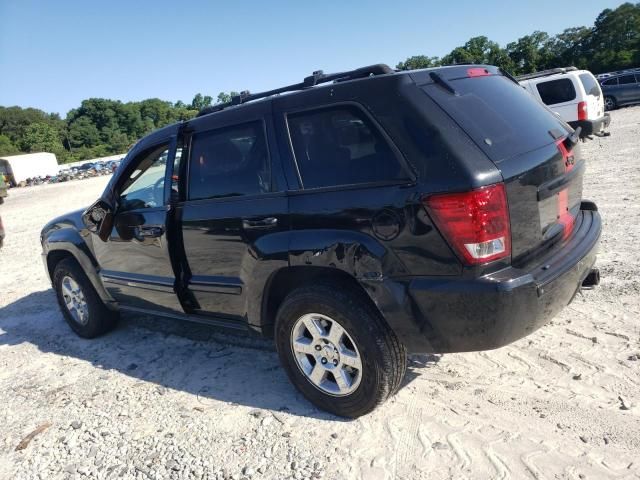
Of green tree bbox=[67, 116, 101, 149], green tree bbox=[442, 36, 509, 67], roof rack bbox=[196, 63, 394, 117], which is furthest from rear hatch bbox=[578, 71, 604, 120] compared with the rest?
green tree bbox=[67, 116, 101, 149]

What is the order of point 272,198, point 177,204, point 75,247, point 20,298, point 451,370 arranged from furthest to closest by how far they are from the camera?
1. point 20,298
2. point 75,247
3. point 177,204
4. point 451,370
5. point 272,198

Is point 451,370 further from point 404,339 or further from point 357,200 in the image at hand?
point 357,200

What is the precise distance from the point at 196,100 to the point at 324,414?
165433 millimetres

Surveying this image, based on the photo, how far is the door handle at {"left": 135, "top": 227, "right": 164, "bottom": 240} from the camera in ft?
12.1

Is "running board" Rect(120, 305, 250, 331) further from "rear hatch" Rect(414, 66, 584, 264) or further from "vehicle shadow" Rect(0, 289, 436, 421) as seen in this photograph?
"rear hatch" Rect(414, 66, 584, 264)

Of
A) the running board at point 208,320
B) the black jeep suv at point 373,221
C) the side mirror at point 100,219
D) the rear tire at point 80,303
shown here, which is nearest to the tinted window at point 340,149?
the black jeep suv at point 373,221

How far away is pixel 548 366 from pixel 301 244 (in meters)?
1.83

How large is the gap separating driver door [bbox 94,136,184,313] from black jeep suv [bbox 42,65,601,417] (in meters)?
0.03

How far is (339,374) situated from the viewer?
2879 millimetres

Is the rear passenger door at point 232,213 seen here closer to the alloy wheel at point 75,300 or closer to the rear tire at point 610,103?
the alloy wheel at point 75,300

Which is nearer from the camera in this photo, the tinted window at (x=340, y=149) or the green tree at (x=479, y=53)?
the tinted window at (x=340, y=149)

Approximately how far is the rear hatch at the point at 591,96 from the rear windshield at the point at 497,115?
11050 mm

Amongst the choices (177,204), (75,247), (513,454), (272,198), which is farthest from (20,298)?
(513,454)

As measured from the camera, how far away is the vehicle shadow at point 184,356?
339cm
